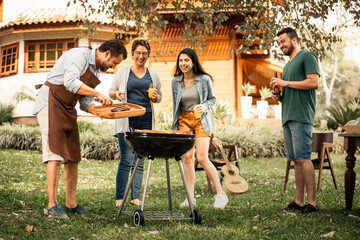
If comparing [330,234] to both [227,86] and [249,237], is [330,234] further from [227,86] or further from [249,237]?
[227,86]

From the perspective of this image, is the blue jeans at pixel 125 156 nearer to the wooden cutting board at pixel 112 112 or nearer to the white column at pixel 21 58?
the wooden cutting board at pixel 112 112

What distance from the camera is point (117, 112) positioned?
13.9 ft

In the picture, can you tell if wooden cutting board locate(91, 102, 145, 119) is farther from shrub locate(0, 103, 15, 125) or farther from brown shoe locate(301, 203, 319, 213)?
shrub locate(0, 103, 15, 125)

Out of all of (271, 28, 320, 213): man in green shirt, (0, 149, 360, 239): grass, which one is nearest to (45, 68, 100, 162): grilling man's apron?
(0, 149, 360, 239): grass

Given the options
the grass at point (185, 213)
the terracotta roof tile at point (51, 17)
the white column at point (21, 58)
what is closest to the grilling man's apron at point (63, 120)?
the grass at point (185, 213)

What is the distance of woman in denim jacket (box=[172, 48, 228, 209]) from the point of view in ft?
18.0

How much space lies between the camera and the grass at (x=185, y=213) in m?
3.88

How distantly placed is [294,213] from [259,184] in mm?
3384

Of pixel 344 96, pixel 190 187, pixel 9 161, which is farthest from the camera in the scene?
pixel 344 96

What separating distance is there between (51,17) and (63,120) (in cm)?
1386

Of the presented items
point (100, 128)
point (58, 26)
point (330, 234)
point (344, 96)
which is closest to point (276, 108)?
point (100, 128)

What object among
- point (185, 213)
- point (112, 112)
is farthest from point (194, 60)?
point (185, 213)

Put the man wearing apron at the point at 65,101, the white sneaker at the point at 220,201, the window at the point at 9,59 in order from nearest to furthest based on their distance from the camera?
1. the man wearing apron at the point at 65,101
2. the white sneaker at the point at 220,201
3. the window at the point at 9,59

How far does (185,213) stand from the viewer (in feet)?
16.4
